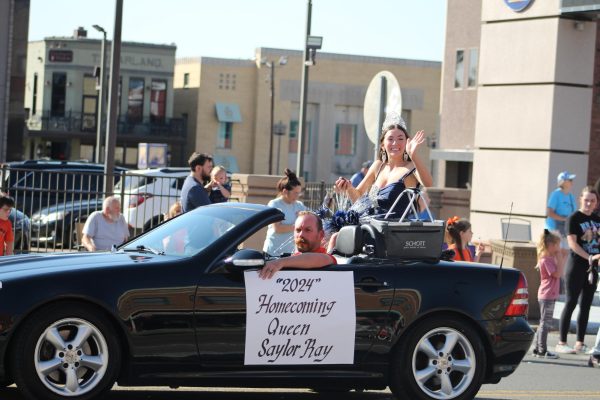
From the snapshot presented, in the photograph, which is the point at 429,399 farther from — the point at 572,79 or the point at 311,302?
the point at 572,79

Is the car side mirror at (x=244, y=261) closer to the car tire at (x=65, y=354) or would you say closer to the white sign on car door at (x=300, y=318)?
the white sign on car door at (x=300, y=318)

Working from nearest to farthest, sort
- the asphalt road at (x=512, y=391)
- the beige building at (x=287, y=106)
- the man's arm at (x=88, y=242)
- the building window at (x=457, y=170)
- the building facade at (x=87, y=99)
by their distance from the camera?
the asphalt road at (x=512, y=391), the man's arm at (x=88, y=242), the building window at (x=457, y=170), the building facade at (x=87, y=99), the beige building at (x=287, y=106)

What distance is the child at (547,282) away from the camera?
12.8 metres

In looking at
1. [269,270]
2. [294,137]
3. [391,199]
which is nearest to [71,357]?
[269,270]

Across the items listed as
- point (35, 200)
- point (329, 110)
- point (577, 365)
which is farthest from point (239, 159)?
point (577, 365)

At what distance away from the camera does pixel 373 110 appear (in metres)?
15.6

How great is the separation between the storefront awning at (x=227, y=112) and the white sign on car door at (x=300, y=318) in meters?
68.3

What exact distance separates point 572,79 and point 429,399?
34.0 ft

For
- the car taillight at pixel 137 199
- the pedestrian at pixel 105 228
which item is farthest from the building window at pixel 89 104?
the pedestrian at pixel 105 228

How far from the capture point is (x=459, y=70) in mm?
37406

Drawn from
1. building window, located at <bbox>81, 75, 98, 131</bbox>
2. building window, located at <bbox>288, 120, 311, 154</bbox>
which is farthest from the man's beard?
building window, located at <bbox>288, 120, 311, 154</bbox>

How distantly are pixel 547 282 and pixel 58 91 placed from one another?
6410 centimetres

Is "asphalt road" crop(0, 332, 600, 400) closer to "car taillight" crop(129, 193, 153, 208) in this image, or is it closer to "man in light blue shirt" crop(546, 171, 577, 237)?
"man in light blue shirt" crop(546, 171, 577, 237)

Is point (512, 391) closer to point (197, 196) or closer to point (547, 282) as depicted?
point (547, 282)
